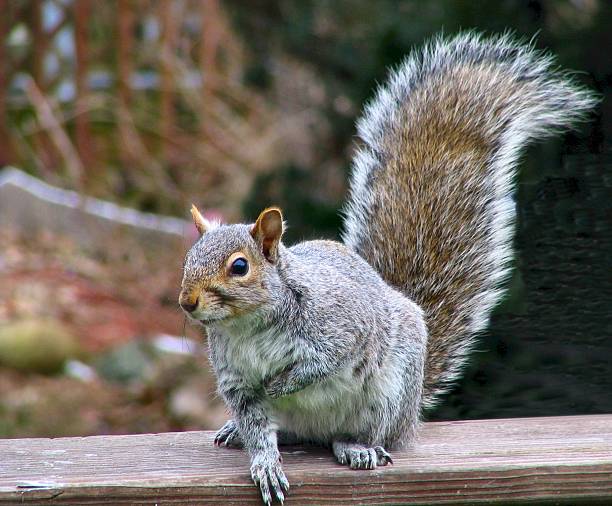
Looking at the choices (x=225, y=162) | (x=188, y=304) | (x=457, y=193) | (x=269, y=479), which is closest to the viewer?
(x=188, y=304)

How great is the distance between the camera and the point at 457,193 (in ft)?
7.25

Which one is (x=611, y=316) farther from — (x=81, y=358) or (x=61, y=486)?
(x=81, y=358)

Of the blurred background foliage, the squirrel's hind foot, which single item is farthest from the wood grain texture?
the blurred background foliage

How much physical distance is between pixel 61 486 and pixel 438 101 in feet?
3.87

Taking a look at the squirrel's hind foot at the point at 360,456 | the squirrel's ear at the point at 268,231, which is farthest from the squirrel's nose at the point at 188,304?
the squirrel's hind foot at the point at 360,456

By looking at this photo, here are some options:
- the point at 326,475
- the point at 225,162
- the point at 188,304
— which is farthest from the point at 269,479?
the point at 225,162

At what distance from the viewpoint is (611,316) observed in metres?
2.41

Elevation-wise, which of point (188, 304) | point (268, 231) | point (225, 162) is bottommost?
point (188, 304)

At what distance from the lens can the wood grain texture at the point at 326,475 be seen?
1.65 meters

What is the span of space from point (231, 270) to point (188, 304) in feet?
0.36

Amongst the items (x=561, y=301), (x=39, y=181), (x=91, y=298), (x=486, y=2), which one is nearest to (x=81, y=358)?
(x=91, y=298)

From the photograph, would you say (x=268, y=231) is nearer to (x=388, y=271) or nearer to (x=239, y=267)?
(x=239, y=267)

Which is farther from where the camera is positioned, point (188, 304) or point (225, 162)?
point (225, 162)

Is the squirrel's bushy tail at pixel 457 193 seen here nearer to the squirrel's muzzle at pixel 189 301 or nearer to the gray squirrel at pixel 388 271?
the gray squirrel at pixel 388 271
